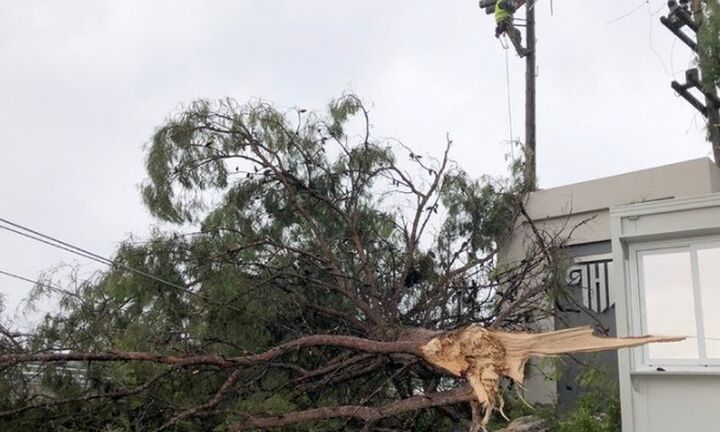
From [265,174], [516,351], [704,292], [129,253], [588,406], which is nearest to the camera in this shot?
[516,351]

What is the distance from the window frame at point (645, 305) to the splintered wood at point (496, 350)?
1.52 m

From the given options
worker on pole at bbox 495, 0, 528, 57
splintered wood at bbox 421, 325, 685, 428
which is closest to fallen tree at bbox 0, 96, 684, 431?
splintered wood at bbox 421, 325, 685, 428

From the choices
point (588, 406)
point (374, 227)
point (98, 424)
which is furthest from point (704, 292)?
point (98, 424)

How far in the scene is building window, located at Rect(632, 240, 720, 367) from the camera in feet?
23.4

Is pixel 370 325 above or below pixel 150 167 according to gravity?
below

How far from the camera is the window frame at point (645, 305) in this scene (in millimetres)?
7102

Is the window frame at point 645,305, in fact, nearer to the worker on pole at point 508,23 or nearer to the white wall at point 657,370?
the white wall at point 657,370

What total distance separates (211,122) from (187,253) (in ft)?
5.39

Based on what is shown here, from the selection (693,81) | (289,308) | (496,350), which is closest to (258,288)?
(289,308)

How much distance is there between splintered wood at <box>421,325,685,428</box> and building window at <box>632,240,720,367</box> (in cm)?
154

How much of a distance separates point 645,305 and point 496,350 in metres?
2.05

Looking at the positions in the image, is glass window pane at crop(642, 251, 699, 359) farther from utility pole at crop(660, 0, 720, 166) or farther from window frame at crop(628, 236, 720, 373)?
utility pole at crop(660, 0, 720, 166)

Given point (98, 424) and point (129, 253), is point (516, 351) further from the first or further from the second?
point (129, 253)

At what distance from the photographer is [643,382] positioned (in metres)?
7.34
